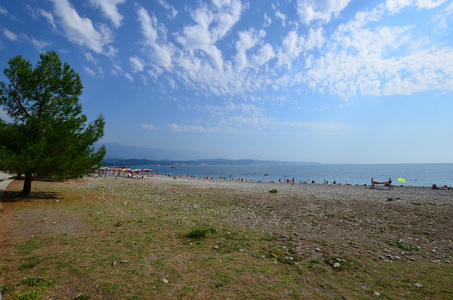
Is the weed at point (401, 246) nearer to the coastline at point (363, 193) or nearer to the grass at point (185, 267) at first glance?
the grass at point (185, 267)

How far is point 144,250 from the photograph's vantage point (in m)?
8.23

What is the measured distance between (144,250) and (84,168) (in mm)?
12982

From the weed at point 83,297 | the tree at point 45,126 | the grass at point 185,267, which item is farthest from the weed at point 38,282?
the tree at point 45,126

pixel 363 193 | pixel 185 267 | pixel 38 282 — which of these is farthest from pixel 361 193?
pixel 38 282

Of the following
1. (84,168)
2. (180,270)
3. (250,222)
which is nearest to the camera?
(180,270)

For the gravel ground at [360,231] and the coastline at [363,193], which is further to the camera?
the coastline at [363,193]

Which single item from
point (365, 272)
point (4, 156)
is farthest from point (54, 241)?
point (365, 272)

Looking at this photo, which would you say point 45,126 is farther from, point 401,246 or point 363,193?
point 363,193

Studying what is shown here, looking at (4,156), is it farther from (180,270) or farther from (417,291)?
(417,291)

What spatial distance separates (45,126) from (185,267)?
1658 cm

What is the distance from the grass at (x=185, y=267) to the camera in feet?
18.3

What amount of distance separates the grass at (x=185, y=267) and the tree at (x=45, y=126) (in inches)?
221

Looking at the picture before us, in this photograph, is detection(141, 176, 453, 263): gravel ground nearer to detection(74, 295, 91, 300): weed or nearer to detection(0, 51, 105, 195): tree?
detection(74, 295, 91, 300): weed

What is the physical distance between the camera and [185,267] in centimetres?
688
